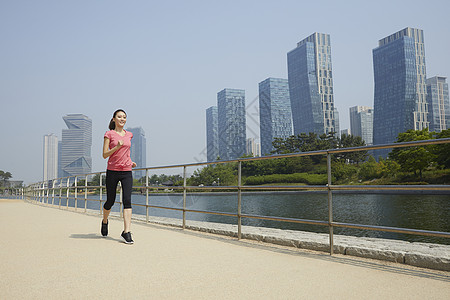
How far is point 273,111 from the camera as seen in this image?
131875 millimetres

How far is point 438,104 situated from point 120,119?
16966cm

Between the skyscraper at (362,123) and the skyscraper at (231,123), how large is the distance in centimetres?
9140

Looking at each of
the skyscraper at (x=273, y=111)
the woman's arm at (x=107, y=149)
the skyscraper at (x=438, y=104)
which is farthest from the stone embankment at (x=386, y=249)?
the skyscraper at (x=438, y=104)

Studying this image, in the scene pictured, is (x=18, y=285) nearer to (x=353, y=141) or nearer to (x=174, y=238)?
(x=174, y=238)

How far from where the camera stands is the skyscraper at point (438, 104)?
13812 cm

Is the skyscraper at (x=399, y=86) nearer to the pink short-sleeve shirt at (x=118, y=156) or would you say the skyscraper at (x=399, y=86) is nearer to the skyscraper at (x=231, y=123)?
the skyscraper at (x=231, y=123)

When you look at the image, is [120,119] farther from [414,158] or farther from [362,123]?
[362,123]

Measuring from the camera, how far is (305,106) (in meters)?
137

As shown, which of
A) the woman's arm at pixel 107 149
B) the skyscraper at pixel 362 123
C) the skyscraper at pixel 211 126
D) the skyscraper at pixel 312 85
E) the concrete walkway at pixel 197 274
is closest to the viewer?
the concrete walkway at pixel 197 274

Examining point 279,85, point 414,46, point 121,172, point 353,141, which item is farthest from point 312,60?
point 121,172

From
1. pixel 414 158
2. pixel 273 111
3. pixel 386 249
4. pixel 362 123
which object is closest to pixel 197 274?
pixel 386 249

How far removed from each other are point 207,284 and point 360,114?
19995 cm

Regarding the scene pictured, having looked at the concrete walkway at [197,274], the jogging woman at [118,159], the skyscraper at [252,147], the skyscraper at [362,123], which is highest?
the skyscraper at [362,123]

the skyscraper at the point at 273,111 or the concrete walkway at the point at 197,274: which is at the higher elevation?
the skyscraper at the point at 273,111
